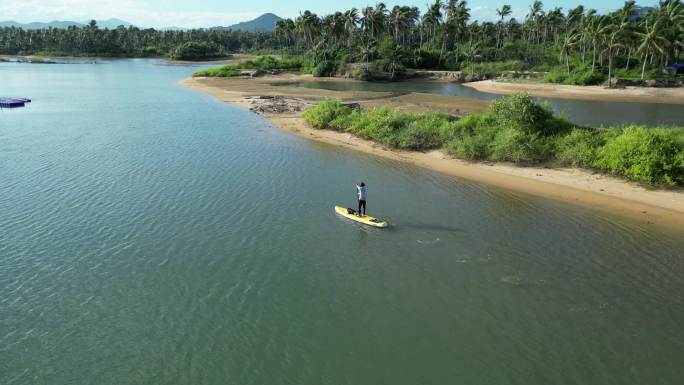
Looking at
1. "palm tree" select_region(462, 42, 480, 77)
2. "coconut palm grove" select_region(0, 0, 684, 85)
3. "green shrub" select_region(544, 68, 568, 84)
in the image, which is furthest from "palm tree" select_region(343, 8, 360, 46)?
"green shrub" select_region(544, 68, 568, 84)

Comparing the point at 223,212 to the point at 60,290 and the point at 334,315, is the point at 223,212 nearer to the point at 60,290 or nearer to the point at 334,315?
the point at 60,290

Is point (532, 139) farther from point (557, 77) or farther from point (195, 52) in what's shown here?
point (195, 52)

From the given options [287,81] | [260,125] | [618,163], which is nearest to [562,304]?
[618,163]

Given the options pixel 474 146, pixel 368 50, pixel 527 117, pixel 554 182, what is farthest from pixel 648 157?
Result: pixel 368 50

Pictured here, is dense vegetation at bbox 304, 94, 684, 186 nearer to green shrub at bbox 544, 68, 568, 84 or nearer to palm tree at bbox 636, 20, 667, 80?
palm tree at bbox 636, 20, 667, 80

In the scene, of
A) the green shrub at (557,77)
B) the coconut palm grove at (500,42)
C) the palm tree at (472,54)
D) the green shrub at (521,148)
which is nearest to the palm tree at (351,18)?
the coconut palm grove at (500,42)
